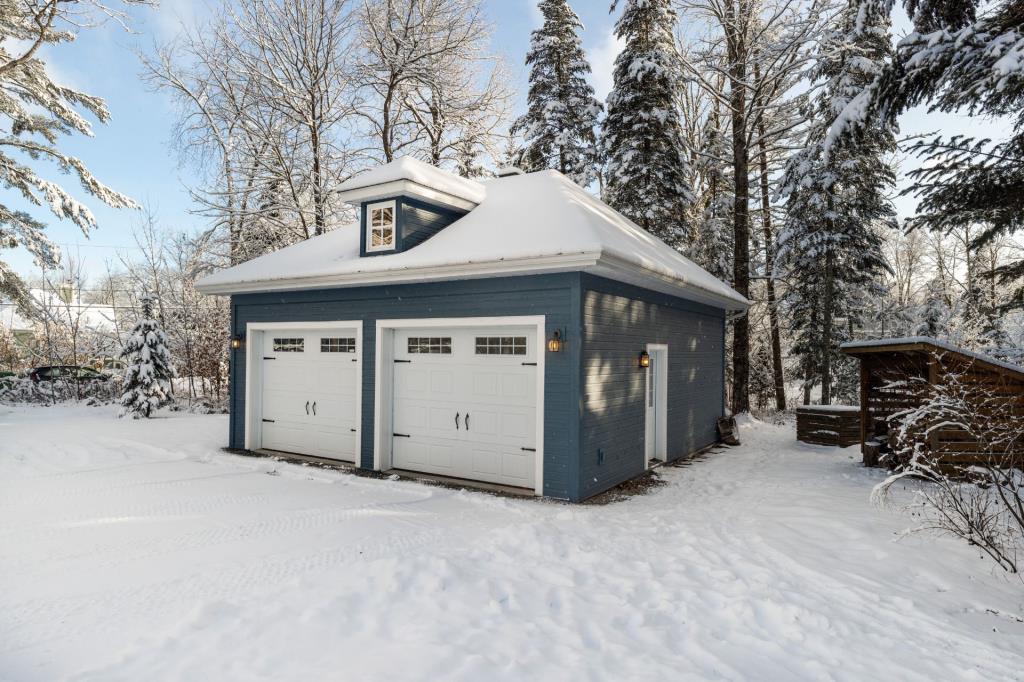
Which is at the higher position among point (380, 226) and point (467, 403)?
point (380, 226)

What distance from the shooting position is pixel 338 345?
877 centimetres

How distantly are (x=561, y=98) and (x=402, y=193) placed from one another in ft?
39.8

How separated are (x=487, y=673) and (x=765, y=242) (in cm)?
1985

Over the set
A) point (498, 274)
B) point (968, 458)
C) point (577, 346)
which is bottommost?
point (968, 458)

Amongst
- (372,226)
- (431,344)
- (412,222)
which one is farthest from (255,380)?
(412,222)

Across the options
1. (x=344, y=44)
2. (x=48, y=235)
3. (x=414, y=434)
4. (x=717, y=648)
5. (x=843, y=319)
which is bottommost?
(x=717, y=648)

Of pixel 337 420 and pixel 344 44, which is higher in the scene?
pixel 344 44

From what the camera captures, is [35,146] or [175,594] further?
[35,146]

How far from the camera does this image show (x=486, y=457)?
7254mm

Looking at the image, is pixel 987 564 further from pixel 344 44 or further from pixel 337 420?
pixel 344 44

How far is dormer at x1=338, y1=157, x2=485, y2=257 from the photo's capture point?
8.01 meters

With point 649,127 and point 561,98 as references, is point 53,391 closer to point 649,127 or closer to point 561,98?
point 561,98

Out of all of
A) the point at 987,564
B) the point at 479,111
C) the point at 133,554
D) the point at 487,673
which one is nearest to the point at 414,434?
the point at 133,554

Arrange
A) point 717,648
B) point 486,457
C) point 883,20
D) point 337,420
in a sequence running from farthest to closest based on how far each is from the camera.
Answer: point 883,20
point 337,420
point 486,457
point 717,648
